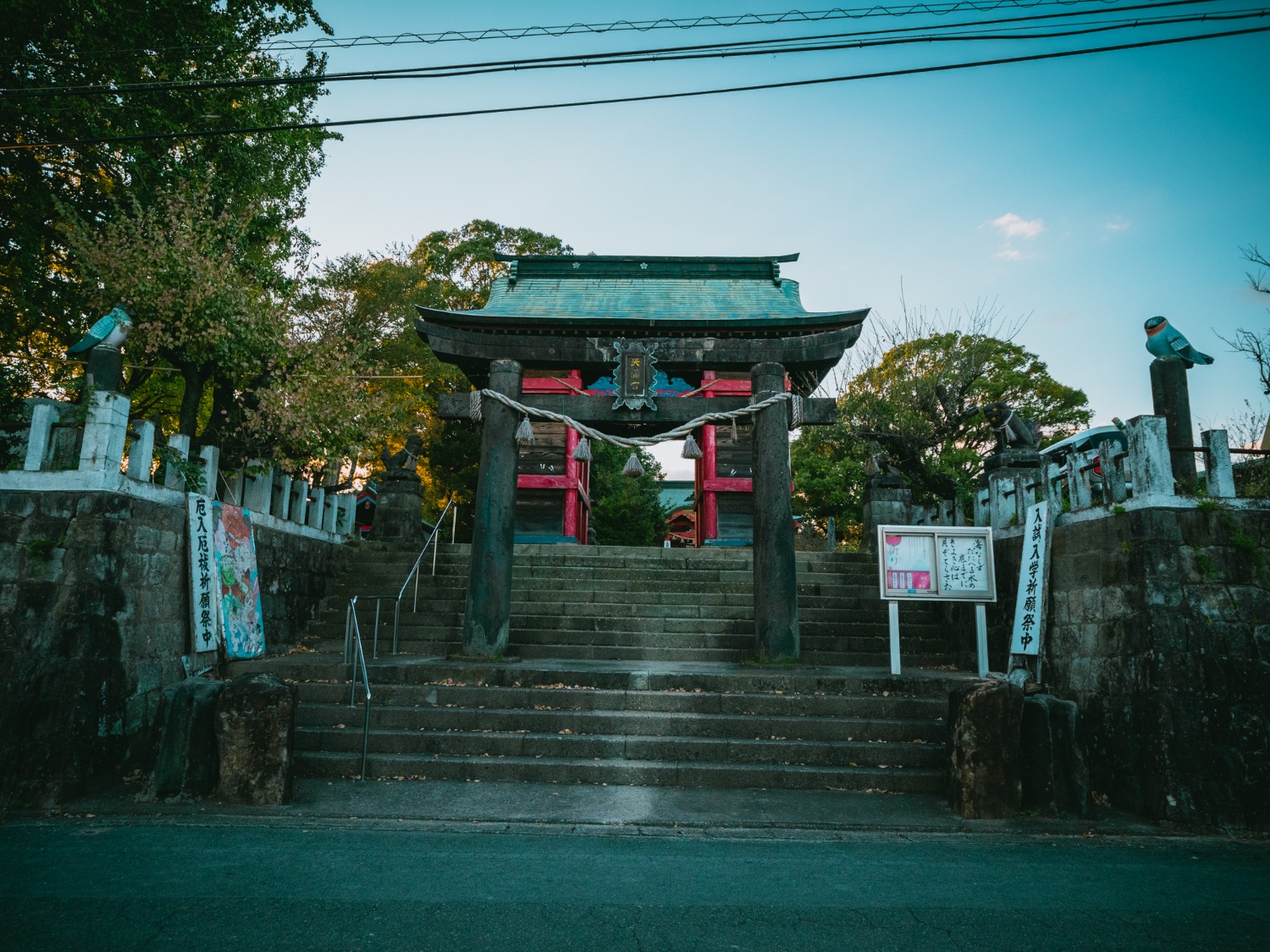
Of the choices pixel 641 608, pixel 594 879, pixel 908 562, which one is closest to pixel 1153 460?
pixel 908 562

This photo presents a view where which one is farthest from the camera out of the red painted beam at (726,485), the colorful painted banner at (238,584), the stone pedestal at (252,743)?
the red painted beam at (726,485)

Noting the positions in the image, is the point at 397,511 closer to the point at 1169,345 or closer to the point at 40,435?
the point at 40,435

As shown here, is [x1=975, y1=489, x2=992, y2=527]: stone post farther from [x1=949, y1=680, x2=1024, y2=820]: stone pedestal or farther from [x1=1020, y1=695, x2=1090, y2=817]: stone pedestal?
[x1=949, y1=680, x2=1024, y2=820]: stone pedestal

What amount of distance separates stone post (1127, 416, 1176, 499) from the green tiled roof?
380cm

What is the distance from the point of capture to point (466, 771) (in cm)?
617

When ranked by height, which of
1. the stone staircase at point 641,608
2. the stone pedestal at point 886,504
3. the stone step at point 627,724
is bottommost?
the stone step at point 627,724

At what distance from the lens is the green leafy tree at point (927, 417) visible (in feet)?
52.7

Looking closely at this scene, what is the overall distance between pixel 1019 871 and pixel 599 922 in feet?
9.21

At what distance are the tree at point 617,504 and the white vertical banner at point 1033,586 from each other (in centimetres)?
1363

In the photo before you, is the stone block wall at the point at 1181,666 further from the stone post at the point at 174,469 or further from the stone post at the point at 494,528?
the stone post at the point at 174,469

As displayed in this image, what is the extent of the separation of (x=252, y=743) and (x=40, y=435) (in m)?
3.91

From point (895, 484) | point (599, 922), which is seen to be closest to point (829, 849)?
point (599, 922)

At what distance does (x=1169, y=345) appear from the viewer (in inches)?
283

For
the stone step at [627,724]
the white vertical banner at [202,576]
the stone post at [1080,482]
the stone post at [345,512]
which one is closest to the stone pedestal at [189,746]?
the stone step at [627,724]
